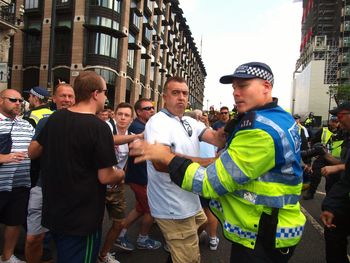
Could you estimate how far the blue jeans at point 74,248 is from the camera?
239cm

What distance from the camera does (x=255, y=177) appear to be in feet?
6.03

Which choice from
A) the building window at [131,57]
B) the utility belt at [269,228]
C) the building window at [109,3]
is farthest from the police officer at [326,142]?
the building window at [131,57]

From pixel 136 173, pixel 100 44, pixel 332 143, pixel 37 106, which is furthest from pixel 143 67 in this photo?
pixel 136 173

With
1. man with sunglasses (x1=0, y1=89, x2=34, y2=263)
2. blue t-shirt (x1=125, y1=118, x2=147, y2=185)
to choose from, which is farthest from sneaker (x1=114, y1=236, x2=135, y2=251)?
man with sunglasses (x1=0, y1=89, x2=34, y2=263)

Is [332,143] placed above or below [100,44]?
below

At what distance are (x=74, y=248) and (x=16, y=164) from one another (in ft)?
6.18

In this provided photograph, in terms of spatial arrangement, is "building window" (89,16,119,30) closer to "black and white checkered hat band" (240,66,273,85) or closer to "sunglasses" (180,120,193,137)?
"sunglasses" (180,120,193,137)

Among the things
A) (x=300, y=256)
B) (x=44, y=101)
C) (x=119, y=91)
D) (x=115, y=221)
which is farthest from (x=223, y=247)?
(x=119, y=91)

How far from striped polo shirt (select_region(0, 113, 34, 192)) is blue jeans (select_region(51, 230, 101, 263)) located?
1657 mm

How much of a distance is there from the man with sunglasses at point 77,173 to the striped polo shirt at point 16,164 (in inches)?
62.1

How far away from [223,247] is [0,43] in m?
22.7

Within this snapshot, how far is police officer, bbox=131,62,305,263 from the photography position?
5.97ft

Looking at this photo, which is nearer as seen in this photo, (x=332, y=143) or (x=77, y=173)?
(x=77, y=173)

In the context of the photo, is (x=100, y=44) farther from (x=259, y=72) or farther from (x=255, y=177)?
(x=255, y=177)
